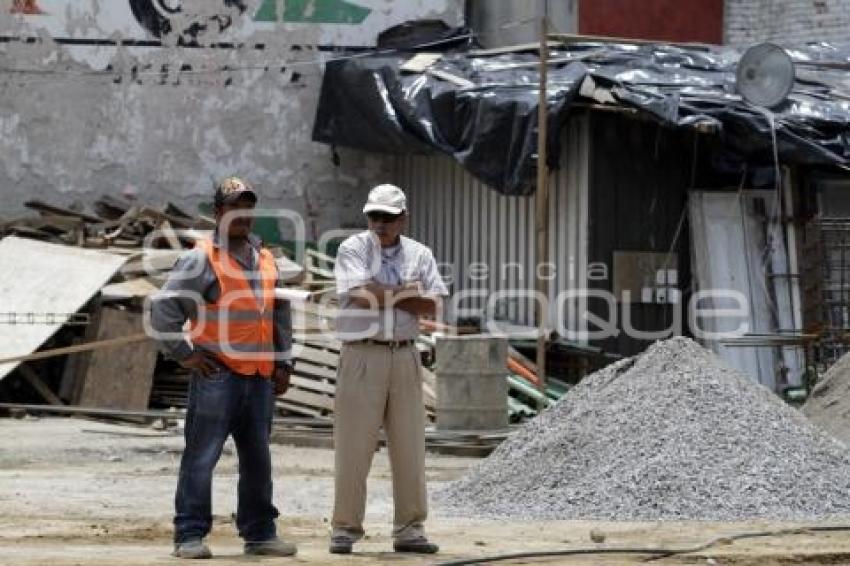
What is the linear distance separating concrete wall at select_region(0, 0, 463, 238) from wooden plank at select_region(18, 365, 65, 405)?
479 centimetres

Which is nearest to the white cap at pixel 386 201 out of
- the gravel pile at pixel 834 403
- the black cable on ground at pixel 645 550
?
the black cable on ground at pixel 645 550

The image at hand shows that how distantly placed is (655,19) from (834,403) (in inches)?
505

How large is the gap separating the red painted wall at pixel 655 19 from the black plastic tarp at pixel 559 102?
10.8ft

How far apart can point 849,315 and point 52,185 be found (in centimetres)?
991

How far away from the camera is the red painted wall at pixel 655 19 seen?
92.1 ft

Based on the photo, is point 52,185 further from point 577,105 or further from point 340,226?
point 577,105

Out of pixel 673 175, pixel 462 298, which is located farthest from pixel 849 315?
pixel 462 298

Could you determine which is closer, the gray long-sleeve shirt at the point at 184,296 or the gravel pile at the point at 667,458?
the gray long-sleeve shirt at the point at 184,296

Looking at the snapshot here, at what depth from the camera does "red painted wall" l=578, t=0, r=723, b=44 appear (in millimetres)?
28062

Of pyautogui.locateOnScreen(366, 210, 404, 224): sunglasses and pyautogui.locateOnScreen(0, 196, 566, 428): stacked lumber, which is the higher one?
pyautogui.locateOnScreen(0, 196, 566, 428): stacked lumber

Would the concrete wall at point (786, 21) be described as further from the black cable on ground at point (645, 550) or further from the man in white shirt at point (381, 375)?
the man in white shirt at point (381, 375)

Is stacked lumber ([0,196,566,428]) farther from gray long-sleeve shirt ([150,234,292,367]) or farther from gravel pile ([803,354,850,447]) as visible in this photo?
gray long-sleeve shirt ([150,234,292,367])

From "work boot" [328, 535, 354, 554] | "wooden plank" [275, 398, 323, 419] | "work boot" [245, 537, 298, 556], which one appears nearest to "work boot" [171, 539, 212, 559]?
"work boot" [245, 537, 298, 556]

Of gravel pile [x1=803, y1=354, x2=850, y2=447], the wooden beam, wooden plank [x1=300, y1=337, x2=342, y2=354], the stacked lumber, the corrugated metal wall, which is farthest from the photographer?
the corrugated metal wall
